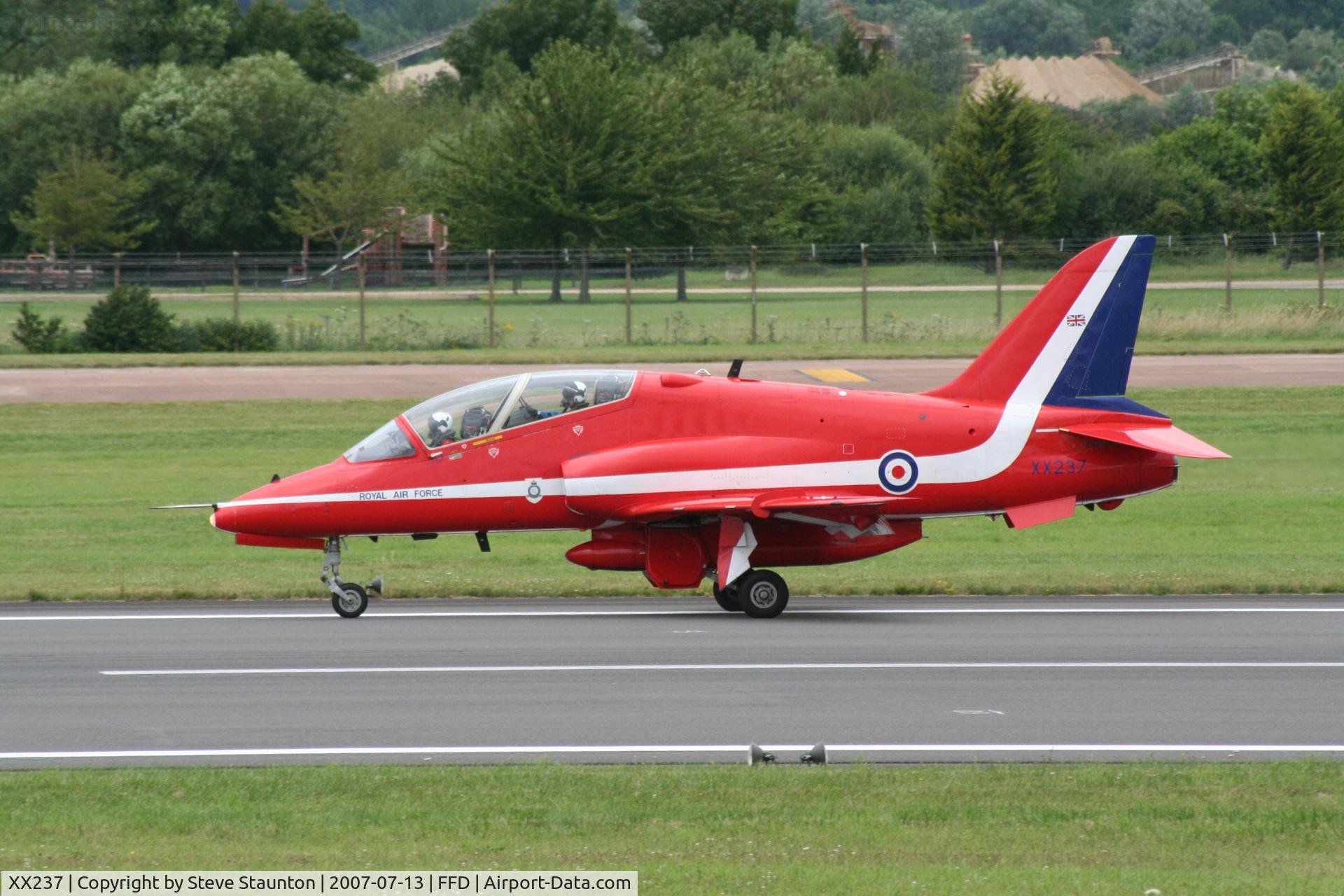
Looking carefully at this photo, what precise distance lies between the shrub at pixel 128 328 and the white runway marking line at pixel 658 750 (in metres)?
30.6

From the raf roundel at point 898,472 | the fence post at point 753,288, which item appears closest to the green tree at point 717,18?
the fence post at point 753,288

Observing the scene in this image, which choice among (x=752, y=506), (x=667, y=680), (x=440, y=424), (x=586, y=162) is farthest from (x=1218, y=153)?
(x=667, y=680)

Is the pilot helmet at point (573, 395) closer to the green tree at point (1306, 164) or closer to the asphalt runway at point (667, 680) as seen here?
the asphalt runway at point (667, 680)

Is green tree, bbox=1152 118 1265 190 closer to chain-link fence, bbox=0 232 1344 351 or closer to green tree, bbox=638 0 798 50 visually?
chain-link fence, bbox=0 232 1344 351

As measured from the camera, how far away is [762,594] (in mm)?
15500

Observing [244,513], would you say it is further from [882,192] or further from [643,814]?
[882,192]

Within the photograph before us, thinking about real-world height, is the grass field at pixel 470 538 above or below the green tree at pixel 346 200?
below

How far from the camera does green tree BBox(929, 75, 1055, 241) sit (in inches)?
2653

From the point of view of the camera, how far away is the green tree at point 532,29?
10975 centimetres

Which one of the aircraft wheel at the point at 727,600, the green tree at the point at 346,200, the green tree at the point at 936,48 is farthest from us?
the green tree at the point at 936,48

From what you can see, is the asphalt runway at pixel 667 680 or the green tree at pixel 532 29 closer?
the asphalt runway at pixel 667 680

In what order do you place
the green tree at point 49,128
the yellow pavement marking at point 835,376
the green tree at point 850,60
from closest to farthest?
1. the yellow pavement marking at point 835,376
2. the green tree at point 49,128
3. the green tree at point 850,60

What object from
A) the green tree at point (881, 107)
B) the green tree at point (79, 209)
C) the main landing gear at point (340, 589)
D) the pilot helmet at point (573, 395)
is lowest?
the main landing gear at point (340, 589)

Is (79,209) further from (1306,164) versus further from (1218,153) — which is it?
(1218,153)
